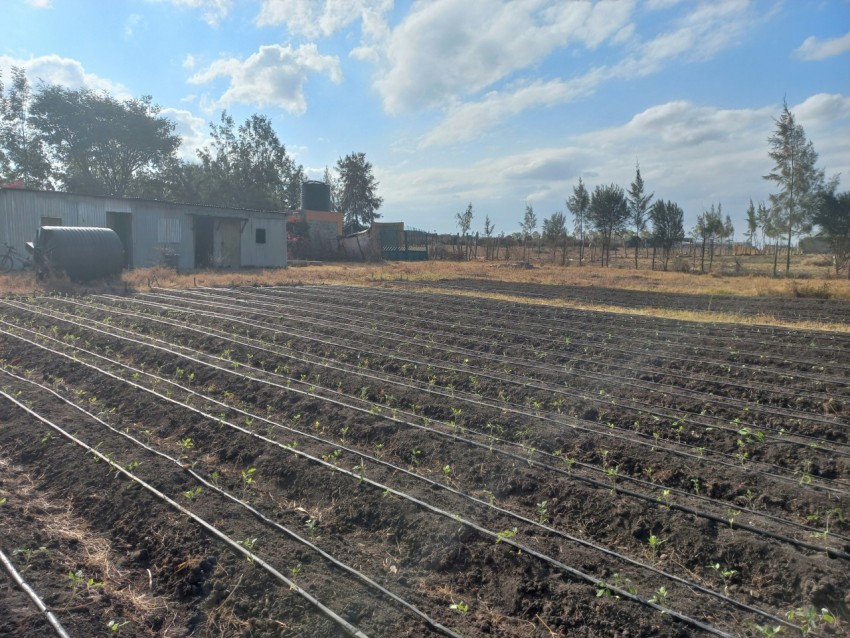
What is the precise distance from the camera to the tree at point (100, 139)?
4294cm

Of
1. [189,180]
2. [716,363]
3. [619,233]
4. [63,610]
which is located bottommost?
[63,610]

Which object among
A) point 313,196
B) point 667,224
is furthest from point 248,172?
point 667,224

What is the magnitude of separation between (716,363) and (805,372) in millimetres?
1158

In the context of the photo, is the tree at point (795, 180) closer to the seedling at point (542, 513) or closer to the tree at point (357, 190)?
the seedling at point (542, 513)

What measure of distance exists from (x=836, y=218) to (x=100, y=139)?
4640cm

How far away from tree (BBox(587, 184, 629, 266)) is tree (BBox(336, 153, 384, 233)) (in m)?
34.3

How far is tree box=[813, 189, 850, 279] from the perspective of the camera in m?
26.1

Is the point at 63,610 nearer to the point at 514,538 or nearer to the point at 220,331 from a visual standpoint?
the point at 514,538

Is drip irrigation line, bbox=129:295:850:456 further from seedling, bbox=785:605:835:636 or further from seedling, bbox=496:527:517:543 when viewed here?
seedling, bbox=496:527:517:543

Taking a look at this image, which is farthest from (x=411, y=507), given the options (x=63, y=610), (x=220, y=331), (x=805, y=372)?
(x=220, y=331)

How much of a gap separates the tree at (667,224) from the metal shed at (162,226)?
2019 cm

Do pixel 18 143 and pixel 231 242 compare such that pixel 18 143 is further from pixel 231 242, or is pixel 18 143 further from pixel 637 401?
pixel 637 401

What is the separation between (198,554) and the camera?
403 cm

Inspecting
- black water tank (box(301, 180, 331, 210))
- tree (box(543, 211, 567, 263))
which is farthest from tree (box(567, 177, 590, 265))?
black water tank (box(301, 180, 331, 210))
